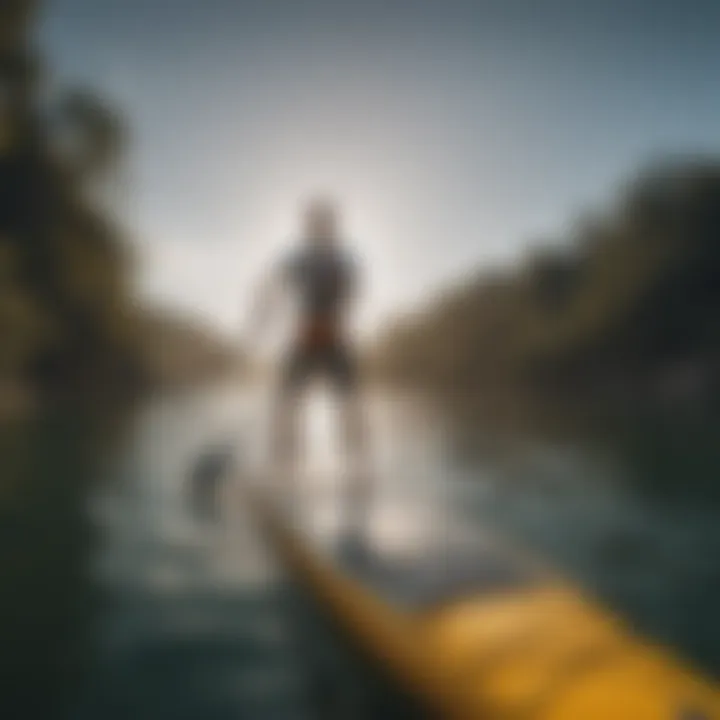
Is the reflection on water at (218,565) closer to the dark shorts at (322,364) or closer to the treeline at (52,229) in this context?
the dark shorts at (322,364)

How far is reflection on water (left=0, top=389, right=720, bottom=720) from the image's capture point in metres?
2.50

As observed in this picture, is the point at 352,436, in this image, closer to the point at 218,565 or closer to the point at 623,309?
the point at 218,565

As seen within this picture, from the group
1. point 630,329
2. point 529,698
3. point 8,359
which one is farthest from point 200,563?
point 630,329

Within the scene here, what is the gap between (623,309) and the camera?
19.0 metres

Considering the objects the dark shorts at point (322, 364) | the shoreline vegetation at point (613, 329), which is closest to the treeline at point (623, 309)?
the shoreline vegetation at point (613, 329)

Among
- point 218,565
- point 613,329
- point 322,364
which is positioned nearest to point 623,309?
point 613,329

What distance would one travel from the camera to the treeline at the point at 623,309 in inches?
682

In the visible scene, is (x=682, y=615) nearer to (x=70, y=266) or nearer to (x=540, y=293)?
(x=70, y=266)

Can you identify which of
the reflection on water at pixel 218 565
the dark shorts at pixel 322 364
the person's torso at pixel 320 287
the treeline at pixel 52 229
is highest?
the treeline at pixel 52 229

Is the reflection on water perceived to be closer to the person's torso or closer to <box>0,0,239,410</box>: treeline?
the person's torso

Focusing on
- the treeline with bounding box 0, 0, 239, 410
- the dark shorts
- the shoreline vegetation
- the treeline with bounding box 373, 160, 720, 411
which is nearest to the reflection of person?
the dark shorts

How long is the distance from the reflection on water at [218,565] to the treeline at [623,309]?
10.1 meters

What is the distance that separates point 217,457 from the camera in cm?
505

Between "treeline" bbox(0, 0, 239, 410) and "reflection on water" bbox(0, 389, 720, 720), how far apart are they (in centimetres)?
669
